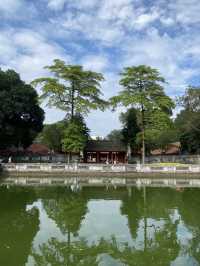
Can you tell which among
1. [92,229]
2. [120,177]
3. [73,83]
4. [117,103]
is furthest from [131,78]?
[92,229]

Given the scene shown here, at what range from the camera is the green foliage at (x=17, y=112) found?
144 ft

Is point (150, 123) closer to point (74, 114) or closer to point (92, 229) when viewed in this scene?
point (74, 114)

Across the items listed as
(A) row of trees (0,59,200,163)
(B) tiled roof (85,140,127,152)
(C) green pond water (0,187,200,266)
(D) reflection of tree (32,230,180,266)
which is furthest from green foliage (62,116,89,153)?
(D) reflection of tree (32,230,180,266)

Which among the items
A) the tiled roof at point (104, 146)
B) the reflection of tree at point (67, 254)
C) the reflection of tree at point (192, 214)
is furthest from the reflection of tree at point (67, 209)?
the tiled roof at point (104, 146)

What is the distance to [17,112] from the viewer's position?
146 feet

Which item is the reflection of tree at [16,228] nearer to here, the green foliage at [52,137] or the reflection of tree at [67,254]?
the reflection of tree at [67,254]

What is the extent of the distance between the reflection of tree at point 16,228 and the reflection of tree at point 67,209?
2.67ft

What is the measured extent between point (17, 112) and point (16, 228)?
33.2m

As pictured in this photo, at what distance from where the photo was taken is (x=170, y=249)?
397 inches

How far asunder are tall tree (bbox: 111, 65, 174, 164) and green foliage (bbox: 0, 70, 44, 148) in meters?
10.8

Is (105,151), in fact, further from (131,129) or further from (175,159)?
(175,159)

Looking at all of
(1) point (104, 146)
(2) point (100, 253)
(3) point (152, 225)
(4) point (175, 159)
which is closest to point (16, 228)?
(2) point (100, 253)

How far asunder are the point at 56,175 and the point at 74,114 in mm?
8793

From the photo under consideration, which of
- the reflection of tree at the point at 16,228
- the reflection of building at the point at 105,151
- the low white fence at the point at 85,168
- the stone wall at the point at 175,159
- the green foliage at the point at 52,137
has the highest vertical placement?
the green foliage at the point at 52,137
